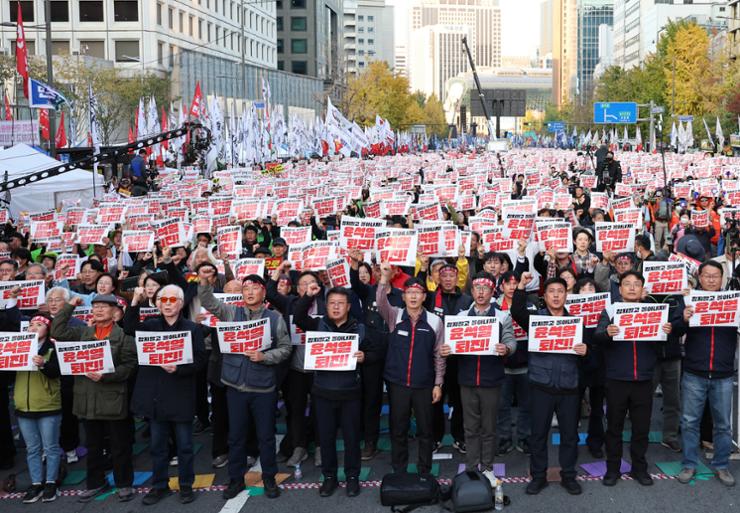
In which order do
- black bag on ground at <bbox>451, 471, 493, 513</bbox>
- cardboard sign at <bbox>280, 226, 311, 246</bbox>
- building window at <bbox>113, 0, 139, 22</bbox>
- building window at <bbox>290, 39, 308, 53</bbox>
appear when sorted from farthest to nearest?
building window at <bbox>290, 39, 308, 53</bbox>
building window at <bbox>113, 0, 139, 22</bbox>
cardboard sign at <bbox>280, 226, 311, 246</bbox>
black bag on ground at <bbox>451, 471, 493, 513</bbox>

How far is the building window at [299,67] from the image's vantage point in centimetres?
11131

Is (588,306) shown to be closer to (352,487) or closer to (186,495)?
(352,487)

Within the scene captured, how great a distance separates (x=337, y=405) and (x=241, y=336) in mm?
1004

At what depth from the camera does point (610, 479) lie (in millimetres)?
8117

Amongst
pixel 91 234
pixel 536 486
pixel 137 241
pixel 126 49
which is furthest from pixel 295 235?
pixel 126 49

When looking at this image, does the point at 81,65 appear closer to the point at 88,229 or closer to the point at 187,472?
the point at 88,229

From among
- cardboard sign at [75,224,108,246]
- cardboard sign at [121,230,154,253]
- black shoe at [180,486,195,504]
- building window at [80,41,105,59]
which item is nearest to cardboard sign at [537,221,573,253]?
cardboard sign at [121,230,154,253]

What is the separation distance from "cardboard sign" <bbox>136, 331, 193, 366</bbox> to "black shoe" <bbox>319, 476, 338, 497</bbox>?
1612mm

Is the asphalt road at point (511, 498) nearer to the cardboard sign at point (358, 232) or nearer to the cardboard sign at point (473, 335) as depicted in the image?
the cardboard sign at point (473, 335)

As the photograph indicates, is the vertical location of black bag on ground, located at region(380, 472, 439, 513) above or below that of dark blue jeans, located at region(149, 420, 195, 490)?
below

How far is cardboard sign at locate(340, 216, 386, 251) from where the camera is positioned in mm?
11008

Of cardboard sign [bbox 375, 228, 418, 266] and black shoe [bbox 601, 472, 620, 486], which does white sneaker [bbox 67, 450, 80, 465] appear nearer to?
cardboard sign [bbox 375, 228, 418, 266]

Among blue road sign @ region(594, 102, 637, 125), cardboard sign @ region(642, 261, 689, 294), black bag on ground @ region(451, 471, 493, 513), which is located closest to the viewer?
black bag on ground @ region(451, 471, 493, 513)

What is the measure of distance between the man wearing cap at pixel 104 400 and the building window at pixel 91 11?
5991 cm
